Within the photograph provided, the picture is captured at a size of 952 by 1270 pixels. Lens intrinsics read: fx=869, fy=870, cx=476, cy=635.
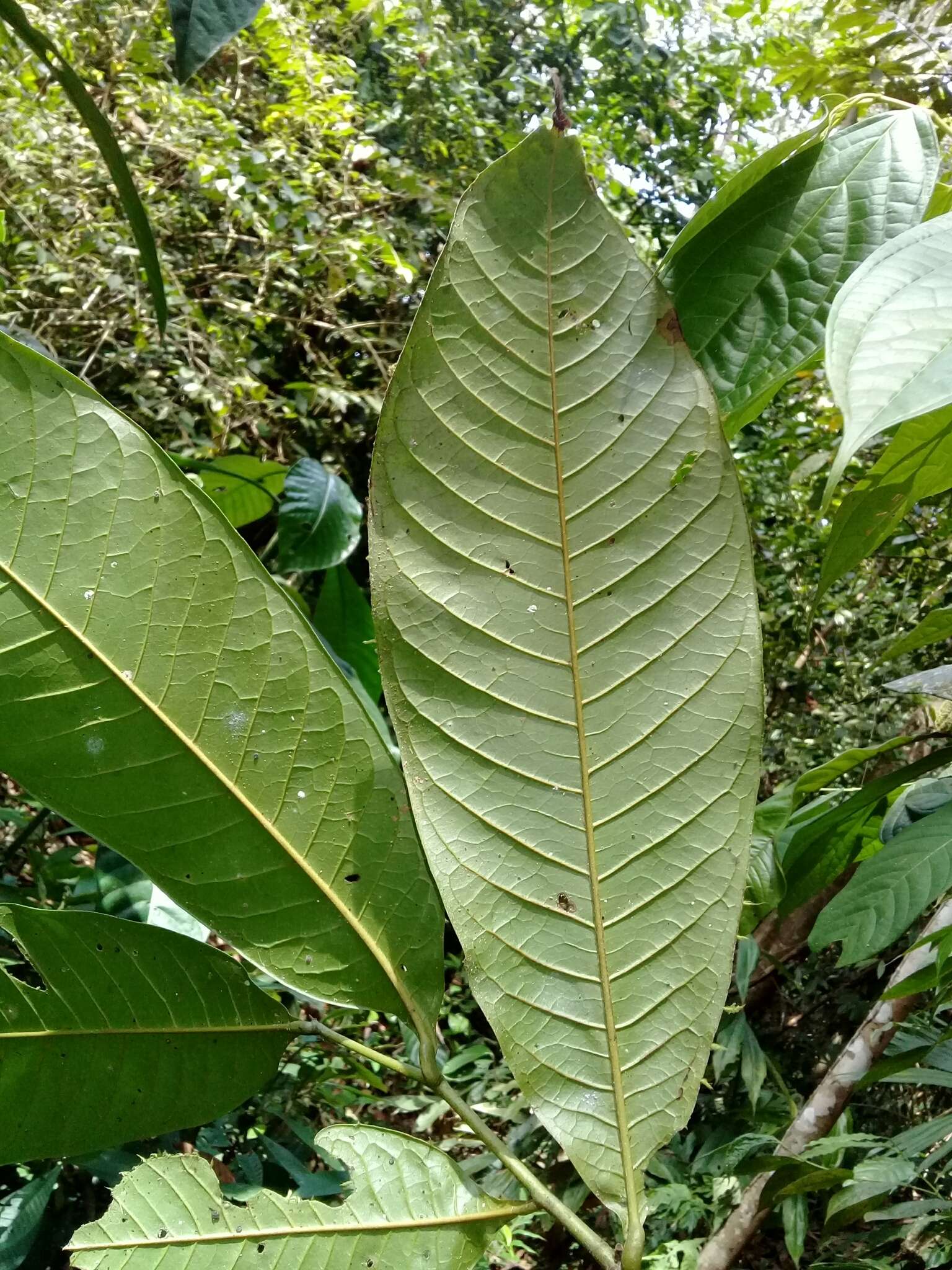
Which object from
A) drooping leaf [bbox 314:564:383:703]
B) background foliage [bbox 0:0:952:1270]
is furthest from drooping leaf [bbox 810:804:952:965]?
background foliage [bbox 0:0:952:1270]

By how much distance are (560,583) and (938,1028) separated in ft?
4.56

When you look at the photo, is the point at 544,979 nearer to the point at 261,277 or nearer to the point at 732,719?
the point at 732,719

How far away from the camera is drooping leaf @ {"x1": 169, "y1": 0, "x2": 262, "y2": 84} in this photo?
360mm

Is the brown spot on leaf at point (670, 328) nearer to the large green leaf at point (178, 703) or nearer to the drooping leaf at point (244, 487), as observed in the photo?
the large green leaf at point (178, 703)

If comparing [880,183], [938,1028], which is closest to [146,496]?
[880,183]

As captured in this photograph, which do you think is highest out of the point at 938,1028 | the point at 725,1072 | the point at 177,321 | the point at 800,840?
the point at 177,321

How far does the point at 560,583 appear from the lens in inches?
8.5

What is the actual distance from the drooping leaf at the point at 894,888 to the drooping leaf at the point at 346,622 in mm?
521

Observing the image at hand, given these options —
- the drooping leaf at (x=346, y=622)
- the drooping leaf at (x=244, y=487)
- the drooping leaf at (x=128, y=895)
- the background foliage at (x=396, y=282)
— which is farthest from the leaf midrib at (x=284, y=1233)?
the background foliage at (x=396, y=282)

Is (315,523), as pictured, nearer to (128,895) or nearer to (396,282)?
(128,895)

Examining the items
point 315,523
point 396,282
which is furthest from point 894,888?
point 396,282

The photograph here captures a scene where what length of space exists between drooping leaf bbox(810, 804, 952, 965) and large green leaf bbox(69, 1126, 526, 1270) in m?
0.41

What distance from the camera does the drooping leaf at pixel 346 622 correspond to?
3.30ft

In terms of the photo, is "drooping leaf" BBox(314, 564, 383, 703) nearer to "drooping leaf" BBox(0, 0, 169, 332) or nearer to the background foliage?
"drooping leaf" BBox(0, 0, 169, 332)
